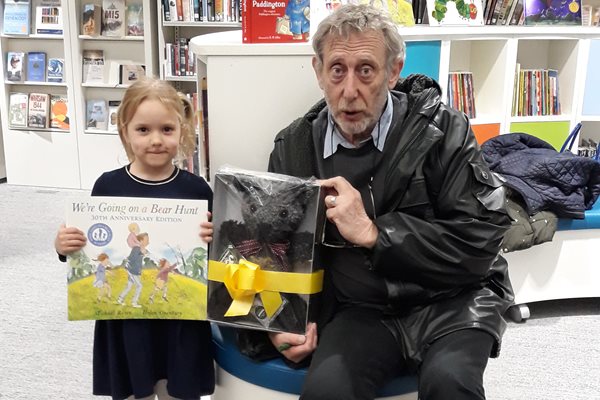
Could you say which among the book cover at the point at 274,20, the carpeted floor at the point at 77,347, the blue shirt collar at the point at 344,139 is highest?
the book cover at the point at 274,20

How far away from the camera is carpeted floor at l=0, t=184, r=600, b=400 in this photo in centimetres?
250

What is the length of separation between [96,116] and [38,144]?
0.56 metres

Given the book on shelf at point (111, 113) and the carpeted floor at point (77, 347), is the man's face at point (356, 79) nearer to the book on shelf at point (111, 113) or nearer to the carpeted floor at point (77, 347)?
the carpeted floor at point (77, 347)

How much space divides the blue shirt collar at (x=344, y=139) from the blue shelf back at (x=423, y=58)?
1.59 m

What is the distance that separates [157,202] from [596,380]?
196 centimetres

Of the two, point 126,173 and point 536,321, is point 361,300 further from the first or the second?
point 536,321

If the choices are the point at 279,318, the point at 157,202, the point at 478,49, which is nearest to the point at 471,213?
the point at 279,318

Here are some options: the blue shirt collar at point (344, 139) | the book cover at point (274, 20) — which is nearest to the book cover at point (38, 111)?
the book cover at point (274, 20)

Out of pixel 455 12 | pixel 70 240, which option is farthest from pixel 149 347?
pixel 455 12

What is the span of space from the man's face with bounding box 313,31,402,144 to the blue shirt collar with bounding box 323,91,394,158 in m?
0.02

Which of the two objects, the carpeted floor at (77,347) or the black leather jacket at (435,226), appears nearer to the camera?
the black leather jacket at (435,226)

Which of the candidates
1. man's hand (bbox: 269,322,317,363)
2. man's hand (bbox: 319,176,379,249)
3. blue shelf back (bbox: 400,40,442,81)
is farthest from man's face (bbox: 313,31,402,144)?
blue shelf back (bbox: 400,40,442,81)

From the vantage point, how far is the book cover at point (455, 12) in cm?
354

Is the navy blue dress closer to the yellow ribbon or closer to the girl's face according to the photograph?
the girl's face
